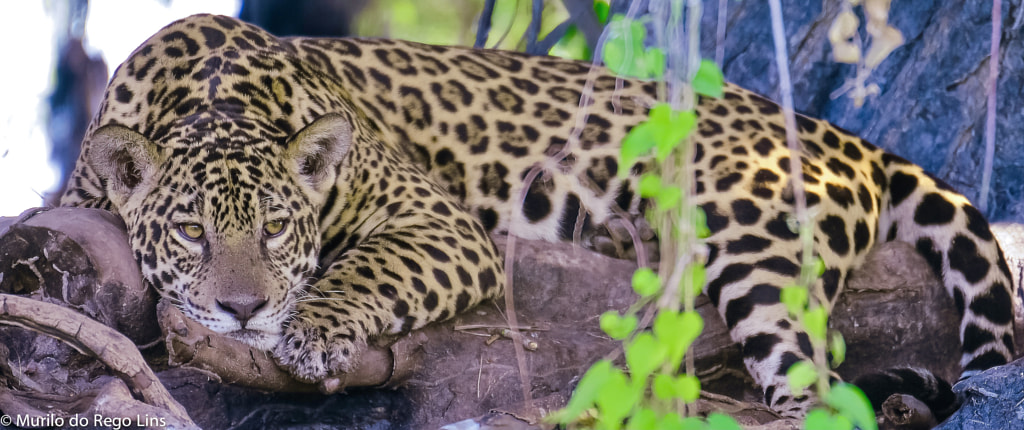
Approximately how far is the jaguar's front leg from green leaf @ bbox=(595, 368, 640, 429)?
192 cm

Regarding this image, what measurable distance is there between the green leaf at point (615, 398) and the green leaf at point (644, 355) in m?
0.05

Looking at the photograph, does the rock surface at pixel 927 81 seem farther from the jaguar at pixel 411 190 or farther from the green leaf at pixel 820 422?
the green leaf at pixel 820 422

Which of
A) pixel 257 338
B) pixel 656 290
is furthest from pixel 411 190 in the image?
pixel 656 290

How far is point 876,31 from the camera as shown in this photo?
4.25 metres

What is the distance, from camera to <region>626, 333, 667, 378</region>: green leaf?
2.55 m

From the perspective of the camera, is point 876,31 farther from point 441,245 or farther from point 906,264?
point 441,245

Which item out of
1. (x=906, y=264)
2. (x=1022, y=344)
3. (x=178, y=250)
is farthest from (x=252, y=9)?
(x=1022, y=344)

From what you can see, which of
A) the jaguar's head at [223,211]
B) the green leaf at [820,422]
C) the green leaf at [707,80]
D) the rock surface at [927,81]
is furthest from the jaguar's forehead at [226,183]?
the rock surface at [927,81]

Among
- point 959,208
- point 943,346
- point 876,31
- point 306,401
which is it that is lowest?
point 306,401

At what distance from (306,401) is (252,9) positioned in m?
4.93

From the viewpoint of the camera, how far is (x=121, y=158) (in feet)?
15.4

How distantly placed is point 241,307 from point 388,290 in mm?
800

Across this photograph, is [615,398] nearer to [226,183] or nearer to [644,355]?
[644,355]

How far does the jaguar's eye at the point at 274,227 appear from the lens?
461 cm
